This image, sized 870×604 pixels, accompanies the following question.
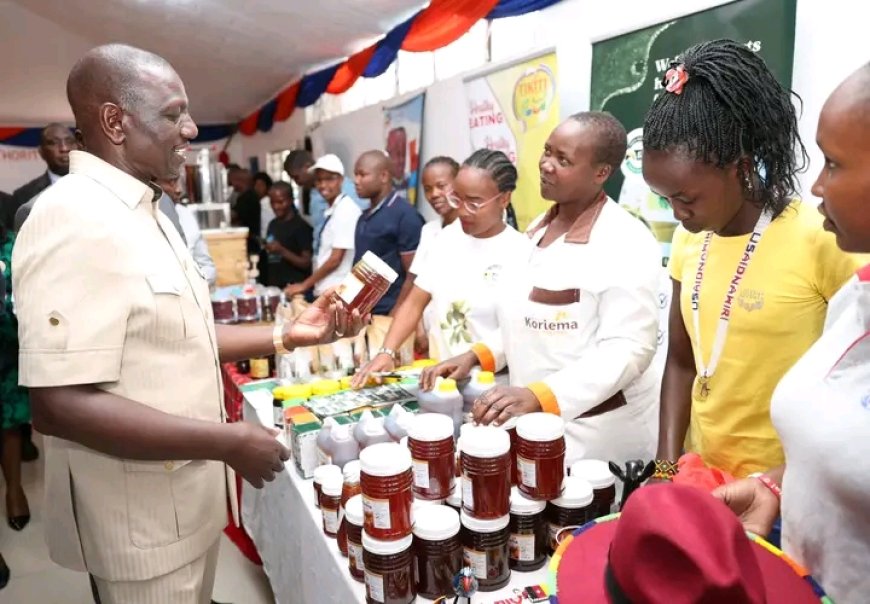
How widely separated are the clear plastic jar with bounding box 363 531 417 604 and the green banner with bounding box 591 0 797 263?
1570mm

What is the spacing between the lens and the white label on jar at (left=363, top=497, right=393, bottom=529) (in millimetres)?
1038

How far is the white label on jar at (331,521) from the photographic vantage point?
136 centimetres

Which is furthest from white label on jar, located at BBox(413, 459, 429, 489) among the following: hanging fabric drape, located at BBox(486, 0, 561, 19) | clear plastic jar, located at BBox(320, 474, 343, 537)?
hanging fabric drape, located at BBox(486, 0, 561, 19)

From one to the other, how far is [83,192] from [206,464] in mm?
619

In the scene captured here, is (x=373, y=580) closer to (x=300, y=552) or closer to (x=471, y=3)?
(x=300, y=552)

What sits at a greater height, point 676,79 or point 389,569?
point 676,79

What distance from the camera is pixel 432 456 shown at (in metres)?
1.21

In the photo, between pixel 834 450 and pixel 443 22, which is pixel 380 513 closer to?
pixel 834 450

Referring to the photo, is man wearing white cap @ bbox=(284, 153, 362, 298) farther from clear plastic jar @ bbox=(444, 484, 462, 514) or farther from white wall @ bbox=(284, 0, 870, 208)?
clear plastic jar @ bbox=(444, 484, 462, 514)

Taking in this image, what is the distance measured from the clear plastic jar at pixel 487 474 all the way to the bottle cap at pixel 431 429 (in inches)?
3.3

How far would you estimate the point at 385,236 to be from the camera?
12.4ft

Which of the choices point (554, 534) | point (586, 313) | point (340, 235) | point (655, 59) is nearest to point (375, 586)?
point (554, 534)

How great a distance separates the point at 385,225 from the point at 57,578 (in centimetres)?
240

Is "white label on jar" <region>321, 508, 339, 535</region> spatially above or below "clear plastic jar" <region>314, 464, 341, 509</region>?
below
